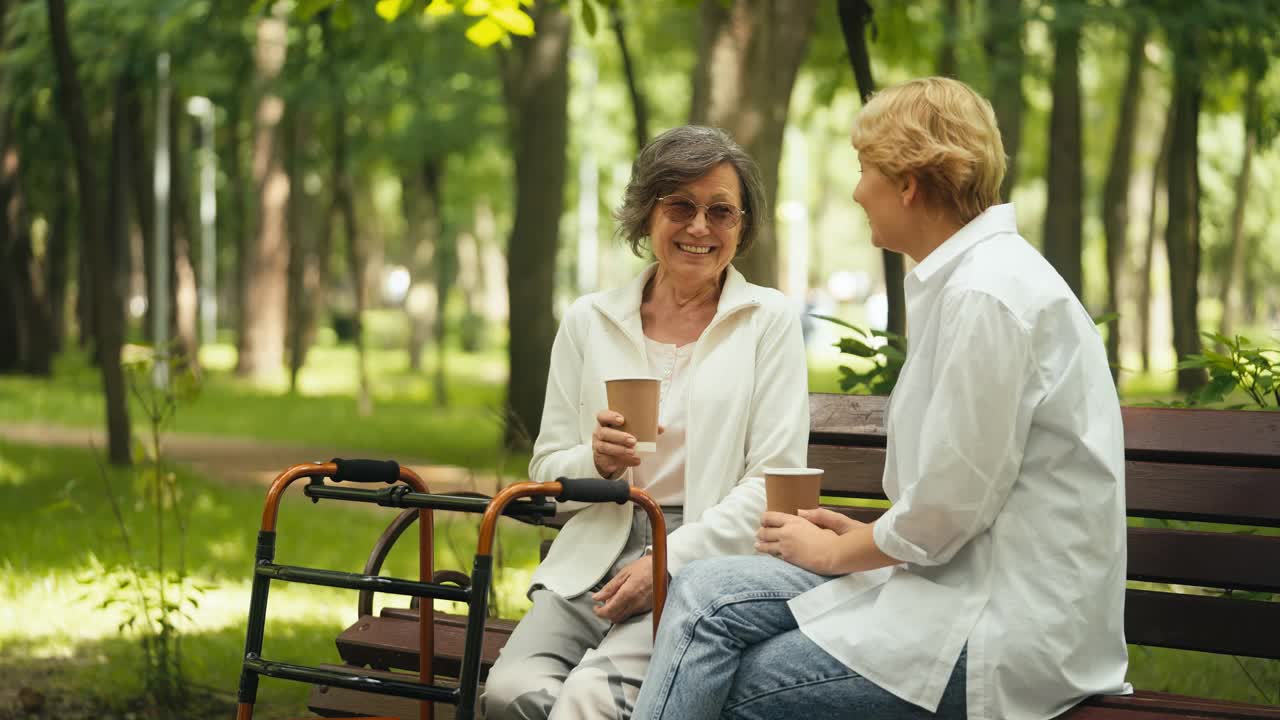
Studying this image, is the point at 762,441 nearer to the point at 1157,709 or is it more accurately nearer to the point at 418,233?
the point at 1157,709

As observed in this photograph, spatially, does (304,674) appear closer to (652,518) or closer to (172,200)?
(652,518)

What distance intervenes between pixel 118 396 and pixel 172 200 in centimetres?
1569

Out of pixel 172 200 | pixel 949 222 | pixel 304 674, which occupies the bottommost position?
pixel 304 674

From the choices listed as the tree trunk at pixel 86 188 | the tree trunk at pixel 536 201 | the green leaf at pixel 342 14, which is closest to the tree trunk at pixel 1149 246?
the tree trunk at pixel 536 201

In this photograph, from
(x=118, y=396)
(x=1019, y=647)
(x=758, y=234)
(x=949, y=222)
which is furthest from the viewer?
(x=118, y=396)

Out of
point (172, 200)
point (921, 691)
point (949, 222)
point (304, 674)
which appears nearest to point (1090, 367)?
point (949, 222)

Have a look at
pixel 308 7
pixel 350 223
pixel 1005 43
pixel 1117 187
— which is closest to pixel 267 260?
pixel 350 223

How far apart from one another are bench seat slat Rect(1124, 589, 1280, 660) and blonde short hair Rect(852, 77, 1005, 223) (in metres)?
1.27

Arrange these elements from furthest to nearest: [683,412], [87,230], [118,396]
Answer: [118,396]
[87,230]
[683,412]

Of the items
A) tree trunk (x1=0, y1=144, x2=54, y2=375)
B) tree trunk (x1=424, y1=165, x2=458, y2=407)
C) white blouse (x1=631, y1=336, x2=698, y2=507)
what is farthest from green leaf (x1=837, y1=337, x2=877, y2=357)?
tree trunk (x1=0, y1=144, x2=54, y2=375)

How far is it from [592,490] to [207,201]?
35.9m

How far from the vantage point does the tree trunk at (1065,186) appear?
14375 millimetres

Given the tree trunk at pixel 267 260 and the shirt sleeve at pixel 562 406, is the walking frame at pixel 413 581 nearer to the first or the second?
the shirt sleeve at pixel 562 406

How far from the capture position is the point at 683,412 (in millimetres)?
4074
